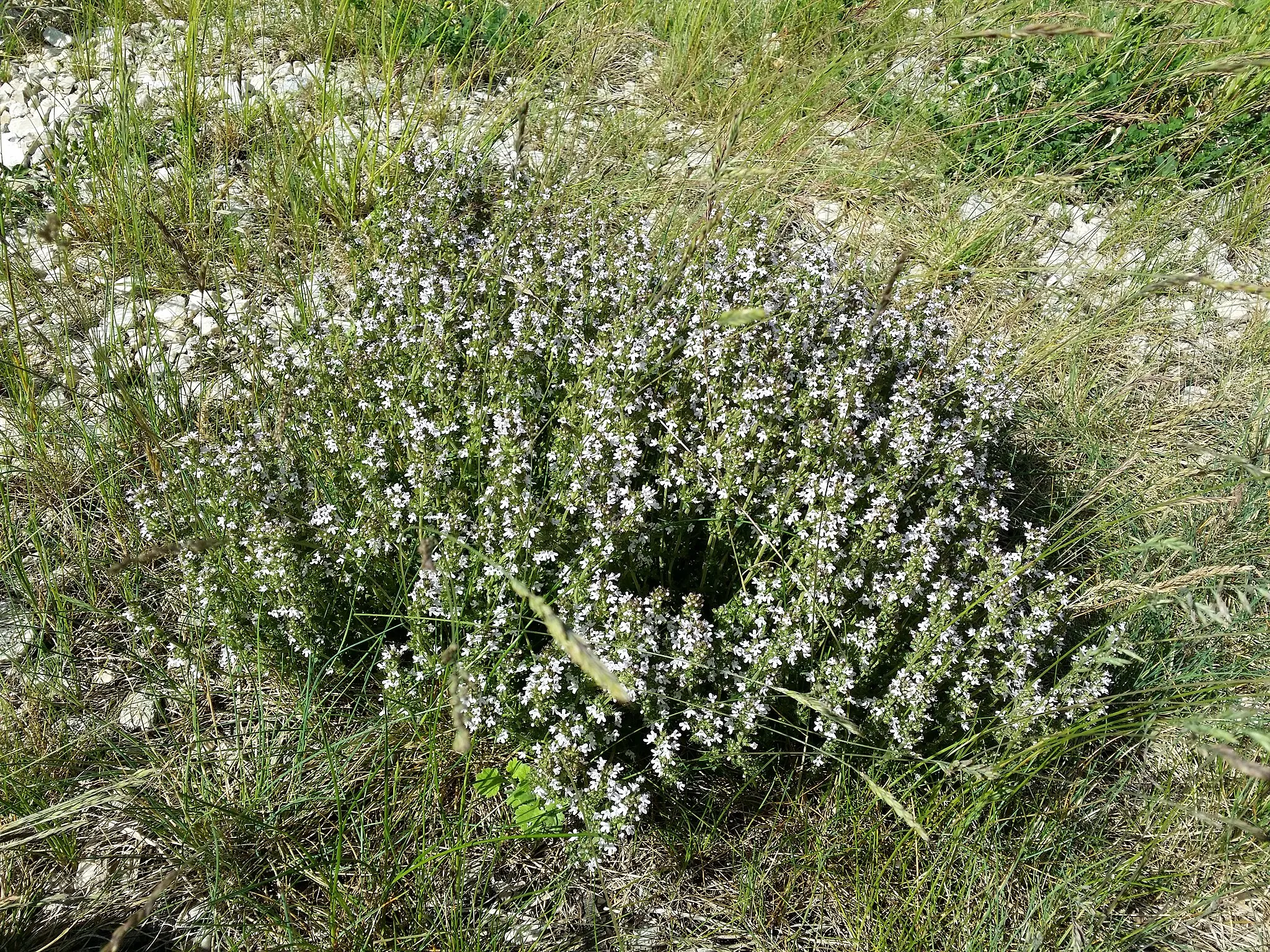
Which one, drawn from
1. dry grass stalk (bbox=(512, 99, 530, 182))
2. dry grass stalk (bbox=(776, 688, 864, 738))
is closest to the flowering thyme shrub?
dry grass stalk (bbox=(776, 688, 864, 738))

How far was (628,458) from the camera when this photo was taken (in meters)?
2.87

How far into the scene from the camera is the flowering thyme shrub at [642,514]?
2648mm

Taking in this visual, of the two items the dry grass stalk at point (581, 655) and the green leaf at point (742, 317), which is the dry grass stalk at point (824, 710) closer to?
the dry grass stalk at point (581, 655)

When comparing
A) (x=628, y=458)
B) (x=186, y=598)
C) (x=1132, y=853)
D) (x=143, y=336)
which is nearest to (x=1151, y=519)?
(x=1132, y=853)

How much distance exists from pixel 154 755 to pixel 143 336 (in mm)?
2072

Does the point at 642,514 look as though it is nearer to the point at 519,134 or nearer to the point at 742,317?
the point at 742,317

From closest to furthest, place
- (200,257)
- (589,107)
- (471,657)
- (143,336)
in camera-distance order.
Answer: (471,657) < (143,336) < (200,257) < (589,107)

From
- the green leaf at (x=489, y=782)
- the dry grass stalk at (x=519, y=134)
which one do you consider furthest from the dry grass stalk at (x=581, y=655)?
the dry grass stalk at (x=519, y=134)

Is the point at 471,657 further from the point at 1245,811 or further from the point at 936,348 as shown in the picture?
the point at 1245,811

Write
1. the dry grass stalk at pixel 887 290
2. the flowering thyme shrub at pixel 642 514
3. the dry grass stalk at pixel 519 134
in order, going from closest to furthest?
the flowering thyme shrub at pixel 642 514
the dry grass stalk at pixel 887 290
the dry grass stalk at pixel 519 134

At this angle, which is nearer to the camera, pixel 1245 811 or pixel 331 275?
pixel 1245 811

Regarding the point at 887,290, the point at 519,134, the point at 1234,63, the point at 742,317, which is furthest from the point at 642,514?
the point at 1234,63

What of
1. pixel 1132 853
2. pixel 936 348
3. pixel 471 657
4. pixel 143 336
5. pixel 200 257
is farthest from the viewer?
pixel 200 257

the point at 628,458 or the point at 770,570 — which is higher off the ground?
the point at 628,458
